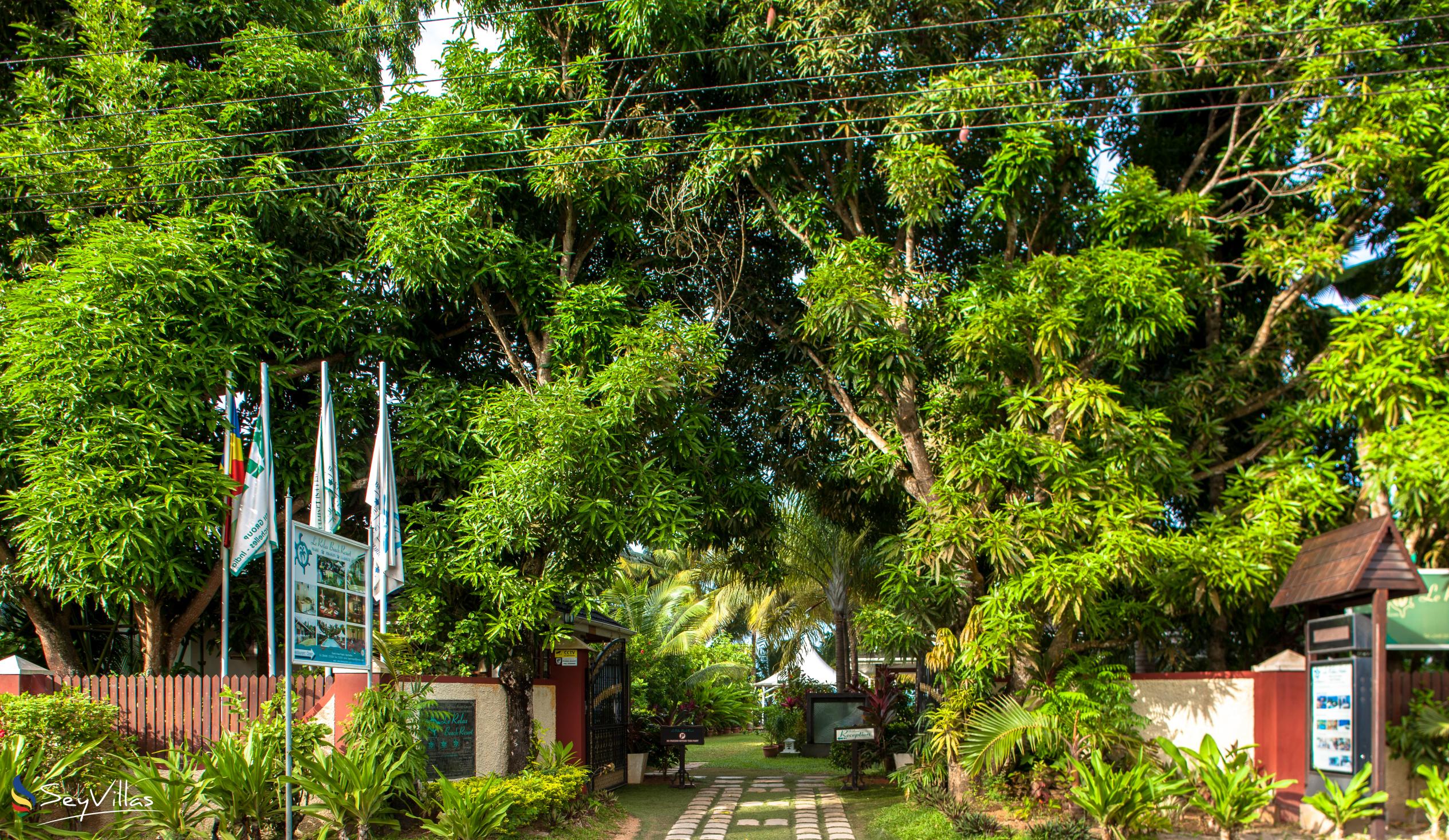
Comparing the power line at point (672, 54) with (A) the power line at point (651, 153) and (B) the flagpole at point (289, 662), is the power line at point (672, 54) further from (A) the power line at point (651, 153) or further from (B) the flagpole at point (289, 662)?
(B) the flagpole at point (289, 662)

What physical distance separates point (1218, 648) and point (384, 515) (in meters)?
10.2

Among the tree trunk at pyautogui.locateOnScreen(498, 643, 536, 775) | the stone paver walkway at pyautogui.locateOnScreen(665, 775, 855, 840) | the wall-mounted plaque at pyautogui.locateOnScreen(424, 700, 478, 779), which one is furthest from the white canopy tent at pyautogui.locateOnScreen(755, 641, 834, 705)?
the wall-mounted plaque at pyautogui.locateOnScreen(424, 700, 478, 779)

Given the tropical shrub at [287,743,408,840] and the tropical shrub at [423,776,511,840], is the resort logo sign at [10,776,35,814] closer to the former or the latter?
the tropical shrub at [287,743,408,840]

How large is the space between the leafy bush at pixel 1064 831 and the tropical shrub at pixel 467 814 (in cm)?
494

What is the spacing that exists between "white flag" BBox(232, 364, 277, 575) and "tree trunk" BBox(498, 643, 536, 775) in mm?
3361

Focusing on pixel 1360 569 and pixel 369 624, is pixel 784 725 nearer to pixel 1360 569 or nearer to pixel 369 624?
pixel 369 624

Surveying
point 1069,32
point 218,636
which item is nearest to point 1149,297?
point 1069,32

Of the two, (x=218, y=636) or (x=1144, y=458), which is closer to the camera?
(x=1144, y=458)

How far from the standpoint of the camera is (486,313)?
13281 mm

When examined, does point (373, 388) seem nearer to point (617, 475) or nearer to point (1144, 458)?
point (617, 475)

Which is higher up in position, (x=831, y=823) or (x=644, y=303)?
(x=644, y=303)

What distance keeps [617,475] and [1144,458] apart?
5.80 metres

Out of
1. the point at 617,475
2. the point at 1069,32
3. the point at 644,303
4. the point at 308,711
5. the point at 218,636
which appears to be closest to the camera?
the point at 308,711

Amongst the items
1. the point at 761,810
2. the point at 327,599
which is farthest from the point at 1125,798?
the point at 327,599
